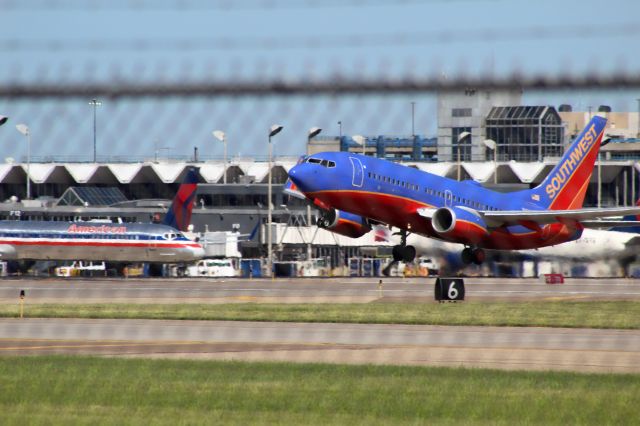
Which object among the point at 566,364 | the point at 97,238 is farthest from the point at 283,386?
the point at 97,238

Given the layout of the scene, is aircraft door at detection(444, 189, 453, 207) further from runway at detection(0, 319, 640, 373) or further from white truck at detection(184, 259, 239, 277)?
white truck at detection(184, 259, 239, 277)

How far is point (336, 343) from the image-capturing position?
30.4 m

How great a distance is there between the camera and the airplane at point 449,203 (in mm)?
47531

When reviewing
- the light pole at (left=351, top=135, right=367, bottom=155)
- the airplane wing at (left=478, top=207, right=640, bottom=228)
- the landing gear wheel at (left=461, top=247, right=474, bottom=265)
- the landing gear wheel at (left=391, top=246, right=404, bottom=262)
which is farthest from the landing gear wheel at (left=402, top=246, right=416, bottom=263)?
the light pole at (left=351, top=135, right=367, bottom=155)

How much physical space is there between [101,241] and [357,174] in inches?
1556

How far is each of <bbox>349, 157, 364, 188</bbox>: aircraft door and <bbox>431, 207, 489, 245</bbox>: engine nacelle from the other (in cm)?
442

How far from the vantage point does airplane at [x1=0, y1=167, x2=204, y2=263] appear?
81.6 m

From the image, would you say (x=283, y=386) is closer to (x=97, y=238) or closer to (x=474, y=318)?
(x=474, y=318)

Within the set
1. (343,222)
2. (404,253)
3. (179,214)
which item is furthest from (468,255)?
(179,214)

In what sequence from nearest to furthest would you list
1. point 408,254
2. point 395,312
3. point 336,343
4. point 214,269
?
point 336,343, point 395,312, point 408,254, point 214,269

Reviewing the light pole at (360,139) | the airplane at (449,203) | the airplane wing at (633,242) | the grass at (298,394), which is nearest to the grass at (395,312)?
the airplane at (449,203)

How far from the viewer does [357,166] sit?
4819 cm

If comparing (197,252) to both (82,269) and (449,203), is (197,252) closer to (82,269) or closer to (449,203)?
(82,269)

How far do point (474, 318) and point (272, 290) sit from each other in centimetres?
2282
